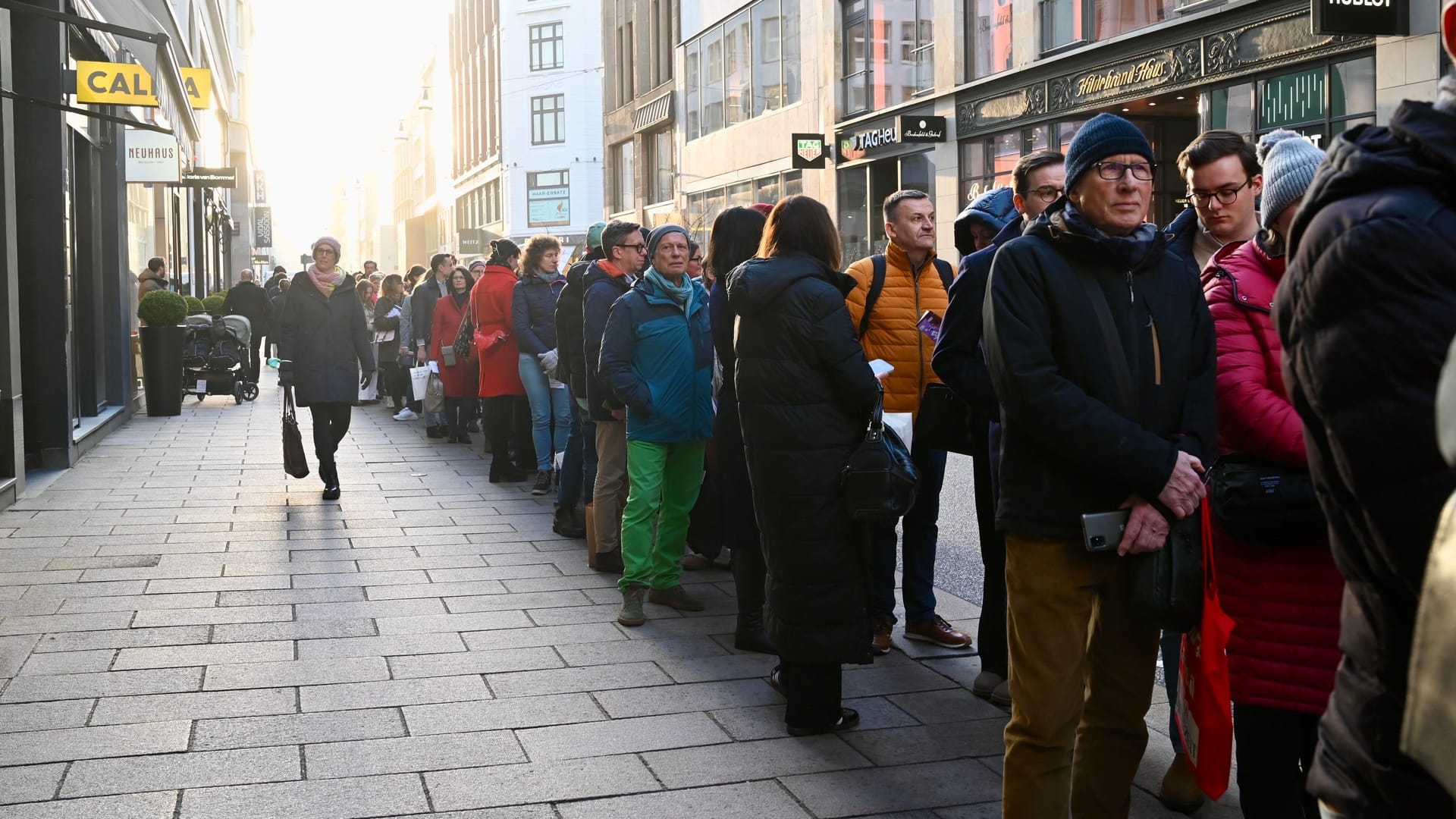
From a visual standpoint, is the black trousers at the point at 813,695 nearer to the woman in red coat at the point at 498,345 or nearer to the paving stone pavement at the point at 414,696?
the paving stone pavement at the point at 414,696

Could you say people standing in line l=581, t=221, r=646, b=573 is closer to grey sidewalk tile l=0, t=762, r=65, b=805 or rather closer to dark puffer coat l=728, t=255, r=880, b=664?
dark puffer coat l=728, t=255, r=880, b=664

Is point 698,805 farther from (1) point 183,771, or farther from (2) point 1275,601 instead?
(2) point 1275,601

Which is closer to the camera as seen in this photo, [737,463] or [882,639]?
[737,463]

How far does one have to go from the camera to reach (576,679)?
557 cm

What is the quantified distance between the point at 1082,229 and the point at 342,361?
8.13m

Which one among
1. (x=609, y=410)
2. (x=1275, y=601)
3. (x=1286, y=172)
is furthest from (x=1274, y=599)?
(x=609, y=410)

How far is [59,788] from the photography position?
4262mm

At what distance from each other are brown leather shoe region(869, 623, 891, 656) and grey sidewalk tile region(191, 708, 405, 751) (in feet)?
6.54

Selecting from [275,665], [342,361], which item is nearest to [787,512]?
[275,665]

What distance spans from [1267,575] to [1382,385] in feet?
→ 5.28

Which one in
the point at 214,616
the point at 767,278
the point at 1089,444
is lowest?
the point at 214,616

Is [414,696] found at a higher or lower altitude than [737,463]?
lower

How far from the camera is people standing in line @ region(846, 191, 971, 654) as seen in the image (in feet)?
19.6

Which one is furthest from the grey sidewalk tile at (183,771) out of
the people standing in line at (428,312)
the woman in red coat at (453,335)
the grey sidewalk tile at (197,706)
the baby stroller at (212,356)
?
the baby stroller at (212,356)
